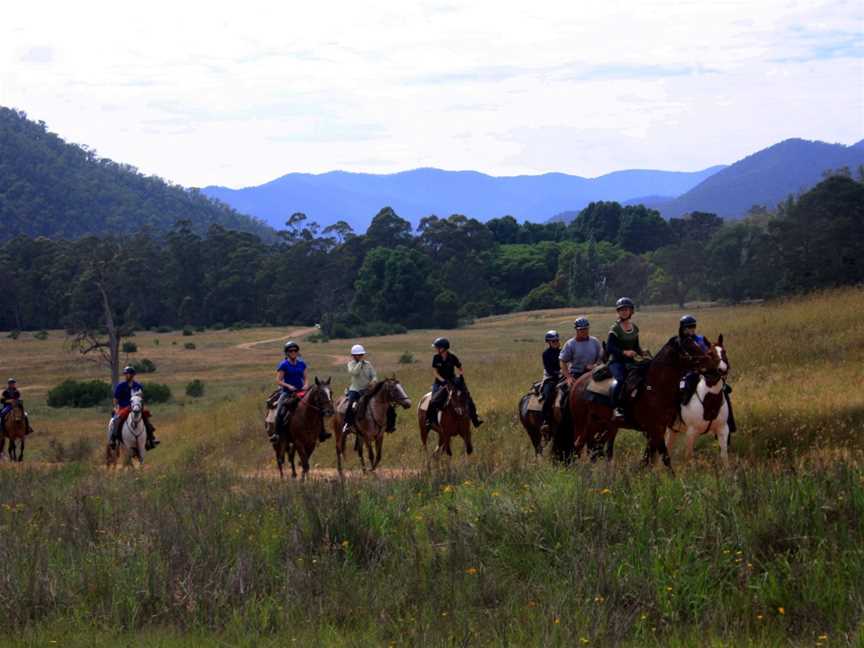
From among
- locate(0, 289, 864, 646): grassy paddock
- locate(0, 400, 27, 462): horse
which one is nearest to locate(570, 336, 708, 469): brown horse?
locate(0, 289, 864, 646): grassy paddock

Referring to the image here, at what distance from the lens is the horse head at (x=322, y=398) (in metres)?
18.9

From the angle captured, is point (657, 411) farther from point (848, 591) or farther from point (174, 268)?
point (174, 268)

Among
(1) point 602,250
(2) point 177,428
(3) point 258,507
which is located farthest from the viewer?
(1) point 602,250

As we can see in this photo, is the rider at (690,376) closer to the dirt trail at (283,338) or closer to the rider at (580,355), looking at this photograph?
the rider at (580,355)

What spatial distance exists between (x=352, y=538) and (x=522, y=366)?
26.6m

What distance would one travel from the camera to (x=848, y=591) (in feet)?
25.2

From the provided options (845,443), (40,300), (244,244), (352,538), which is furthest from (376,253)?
(352,538)

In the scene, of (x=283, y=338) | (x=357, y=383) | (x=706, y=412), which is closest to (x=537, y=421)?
(x=706, y=412)

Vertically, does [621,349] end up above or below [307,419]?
above

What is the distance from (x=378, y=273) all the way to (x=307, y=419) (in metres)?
85.1

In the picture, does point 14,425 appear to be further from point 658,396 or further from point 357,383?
point 658,396

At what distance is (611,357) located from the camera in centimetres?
1482

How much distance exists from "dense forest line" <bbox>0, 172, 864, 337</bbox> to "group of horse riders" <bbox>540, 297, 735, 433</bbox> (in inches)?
2553

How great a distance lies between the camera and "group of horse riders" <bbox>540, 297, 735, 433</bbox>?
14531mm
